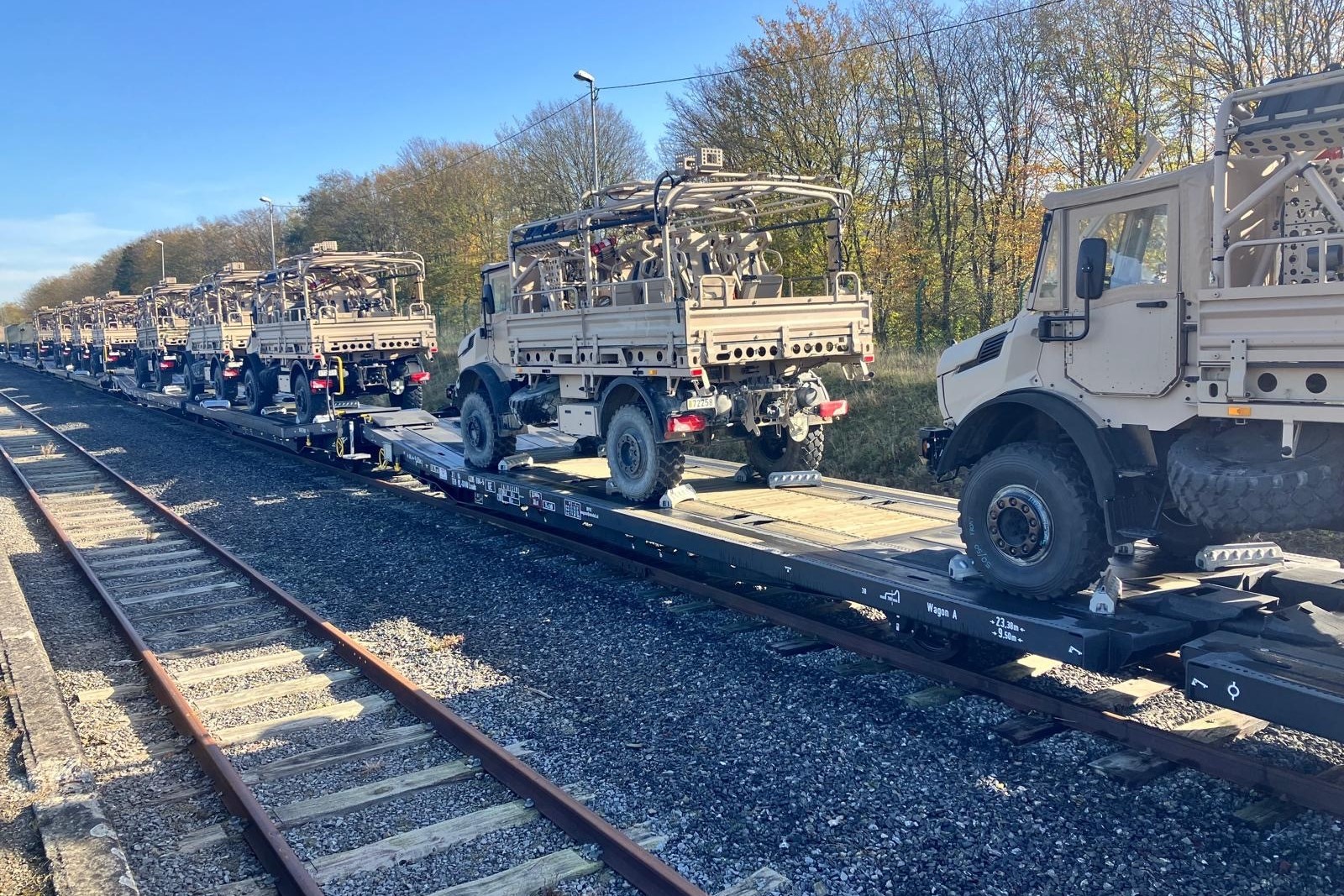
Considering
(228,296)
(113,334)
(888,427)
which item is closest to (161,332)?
(228,296)

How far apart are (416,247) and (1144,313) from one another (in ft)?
101

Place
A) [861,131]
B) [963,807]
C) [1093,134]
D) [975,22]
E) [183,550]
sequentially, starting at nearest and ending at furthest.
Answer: [963,807]
[183,550]
[1093,134]
[975,22]
[861,131]

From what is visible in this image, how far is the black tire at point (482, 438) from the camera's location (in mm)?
11086

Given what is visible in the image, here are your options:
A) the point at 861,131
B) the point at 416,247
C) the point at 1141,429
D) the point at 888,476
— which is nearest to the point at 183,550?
the point at 888,476

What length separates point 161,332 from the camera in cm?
2644

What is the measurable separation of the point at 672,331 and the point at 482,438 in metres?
3.96

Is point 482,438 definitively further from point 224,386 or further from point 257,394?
point 224,386

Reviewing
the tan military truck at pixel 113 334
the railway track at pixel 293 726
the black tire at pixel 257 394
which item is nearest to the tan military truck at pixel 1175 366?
the railway track at pixel 293 726

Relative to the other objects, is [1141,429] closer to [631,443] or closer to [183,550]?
[631,443]

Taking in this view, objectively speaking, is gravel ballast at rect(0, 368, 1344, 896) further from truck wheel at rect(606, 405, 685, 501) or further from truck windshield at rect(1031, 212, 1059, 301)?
truck windshield at rect(1031, 212, 1059, 301)

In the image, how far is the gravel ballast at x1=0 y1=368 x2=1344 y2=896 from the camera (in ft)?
13.4

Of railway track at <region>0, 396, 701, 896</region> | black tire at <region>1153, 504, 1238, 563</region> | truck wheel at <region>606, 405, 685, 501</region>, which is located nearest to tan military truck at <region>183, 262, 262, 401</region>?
railway track at <region>0, 396, 701, 896</region>

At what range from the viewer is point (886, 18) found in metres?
19.2

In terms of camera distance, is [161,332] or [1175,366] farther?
[161,332]
